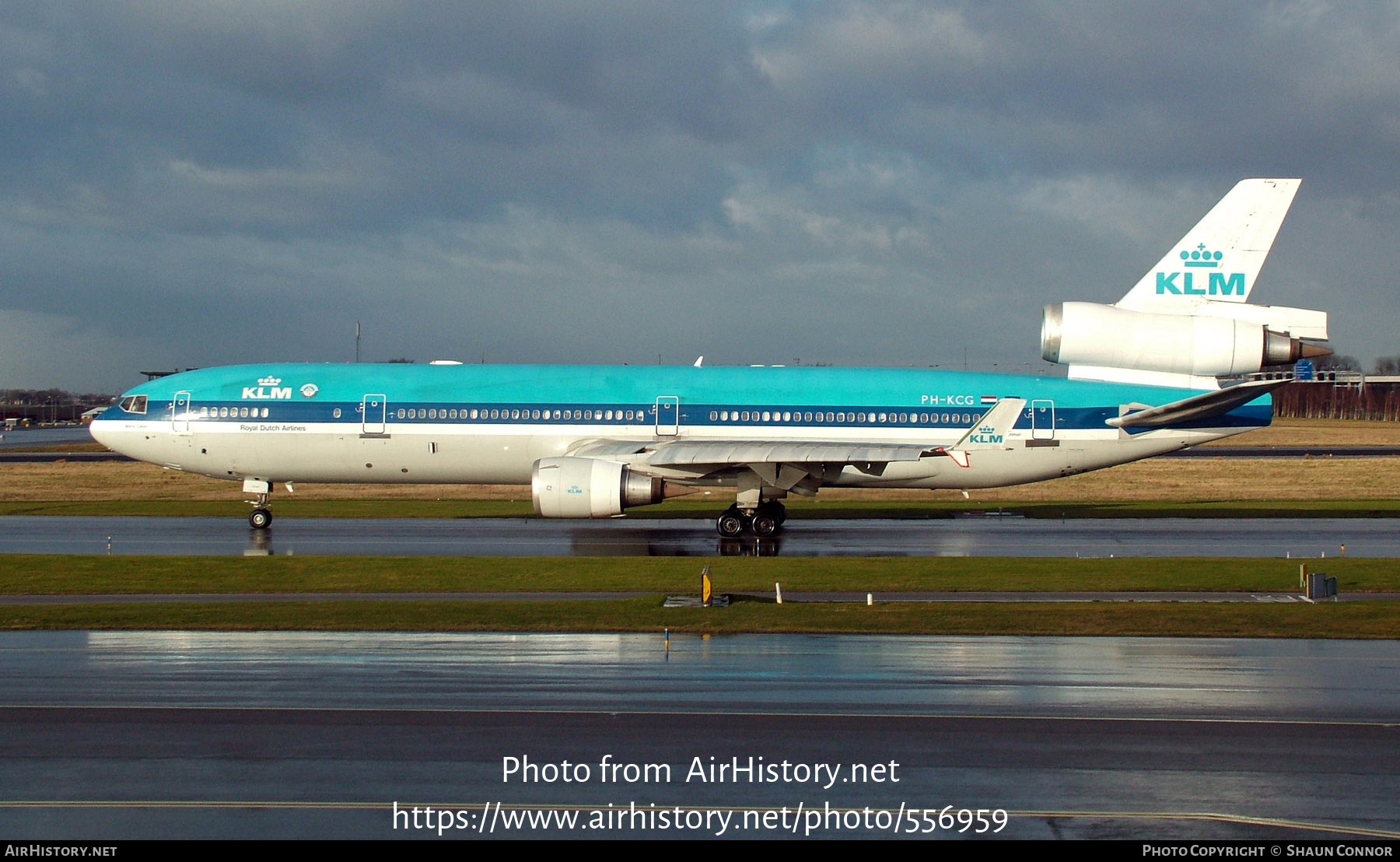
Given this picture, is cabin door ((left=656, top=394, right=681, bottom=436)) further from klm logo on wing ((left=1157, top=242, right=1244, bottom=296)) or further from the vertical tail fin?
klm logo on wing ((left=1157, top=242, right=1244, bottom=296))

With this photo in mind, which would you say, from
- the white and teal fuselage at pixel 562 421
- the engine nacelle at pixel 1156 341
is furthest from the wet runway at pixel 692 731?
the engine nacelle at pixel 1156 341

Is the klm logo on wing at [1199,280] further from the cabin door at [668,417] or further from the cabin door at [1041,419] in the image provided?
the cabin door at [668,417]

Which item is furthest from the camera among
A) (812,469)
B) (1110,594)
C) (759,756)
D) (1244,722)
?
(812,469)

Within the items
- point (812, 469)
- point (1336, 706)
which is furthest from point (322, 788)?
point (812, 469)

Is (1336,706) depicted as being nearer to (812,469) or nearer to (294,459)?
(812,469)

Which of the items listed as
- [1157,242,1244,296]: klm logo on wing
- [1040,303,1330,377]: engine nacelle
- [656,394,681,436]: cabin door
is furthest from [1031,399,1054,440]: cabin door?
[656,394,681,436]: cabin door

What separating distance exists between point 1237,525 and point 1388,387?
15104 centimetres

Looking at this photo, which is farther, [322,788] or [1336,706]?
[1336,706]

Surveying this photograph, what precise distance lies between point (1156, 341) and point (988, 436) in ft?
20.0

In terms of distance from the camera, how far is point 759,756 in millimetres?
11555

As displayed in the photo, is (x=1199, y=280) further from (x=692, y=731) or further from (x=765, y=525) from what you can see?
(x=692, y=731)

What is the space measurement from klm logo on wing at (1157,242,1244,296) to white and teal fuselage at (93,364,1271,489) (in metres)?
3.13

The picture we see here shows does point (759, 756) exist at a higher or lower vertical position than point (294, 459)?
lower
